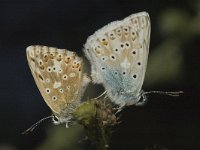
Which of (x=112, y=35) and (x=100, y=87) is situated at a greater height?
(x=112, y=35)

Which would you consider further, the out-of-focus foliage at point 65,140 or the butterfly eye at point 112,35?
the out-of-focus foliage at point 65,140

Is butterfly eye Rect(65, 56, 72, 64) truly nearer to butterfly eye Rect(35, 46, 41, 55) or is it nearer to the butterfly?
the butterfly

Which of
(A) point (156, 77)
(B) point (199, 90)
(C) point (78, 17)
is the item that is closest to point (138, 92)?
(A) point (156, 77)

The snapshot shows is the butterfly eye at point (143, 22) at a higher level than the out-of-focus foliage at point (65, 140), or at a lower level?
higher

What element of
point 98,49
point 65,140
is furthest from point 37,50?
point 65,140

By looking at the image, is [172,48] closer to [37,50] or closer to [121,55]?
[121,55]

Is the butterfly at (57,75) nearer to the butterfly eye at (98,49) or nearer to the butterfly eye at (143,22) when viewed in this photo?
the butterfly eye at (98,49)

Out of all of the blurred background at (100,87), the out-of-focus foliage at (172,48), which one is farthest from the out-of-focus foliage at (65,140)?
the out-of-focus foliage at (172,48)
